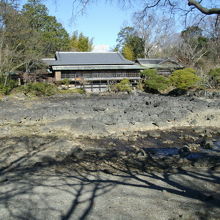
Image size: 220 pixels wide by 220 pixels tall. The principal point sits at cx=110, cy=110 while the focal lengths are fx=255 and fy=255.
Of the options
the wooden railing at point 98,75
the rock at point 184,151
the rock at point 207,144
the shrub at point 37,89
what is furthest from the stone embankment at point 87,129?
the wooden railing at point 98,75

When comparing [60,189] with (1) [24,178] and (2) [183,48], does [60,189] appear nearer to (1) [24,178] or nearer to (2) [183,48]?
(1) [24,178]

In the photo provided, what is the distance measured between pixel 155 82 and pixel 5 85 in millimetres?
15545

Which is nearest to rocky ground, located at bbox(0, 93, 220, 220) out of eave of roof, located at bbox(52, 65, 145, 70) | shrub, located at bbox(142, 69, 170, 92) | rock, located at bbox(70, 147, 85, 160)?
rock, located at bbox(70, 147, 85, 160)

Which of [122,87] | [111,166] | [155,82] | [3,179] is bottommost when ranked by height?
[111,166]

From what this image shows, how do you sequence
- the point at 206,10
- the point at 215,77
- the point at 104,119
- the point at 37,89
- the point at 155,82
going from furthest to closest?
the point at 155,82 → the point at 215,77 → the point at 37,89 → the point at 104,119 → the point at 206,10

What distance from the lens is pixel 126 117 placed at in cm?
1383

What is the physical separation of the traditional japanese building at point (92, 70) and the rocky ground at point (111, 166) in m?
15.0

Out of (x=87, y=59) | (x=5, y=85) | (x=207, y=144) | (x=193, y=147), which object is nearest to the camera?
(x=193, y=147)

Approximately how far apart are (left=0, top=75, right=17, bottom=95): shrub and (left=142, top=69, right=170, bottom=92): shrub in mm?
14452

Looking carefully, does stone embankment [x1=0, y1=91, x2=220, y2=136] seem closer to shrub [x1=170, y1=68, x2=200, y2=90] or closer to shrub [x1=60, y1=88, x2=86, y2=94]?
shrub [x1=170, y1=68, x2=200, y2=90]

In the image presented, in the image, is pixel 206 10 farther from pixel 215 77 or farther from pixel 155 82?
pixel 155 82

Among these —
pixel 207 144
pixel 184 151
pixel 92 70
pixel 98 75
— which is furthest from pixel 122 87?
pixel 184 151

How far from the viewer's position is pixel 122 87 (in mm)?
28734

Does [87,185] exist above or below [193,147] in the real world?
above
